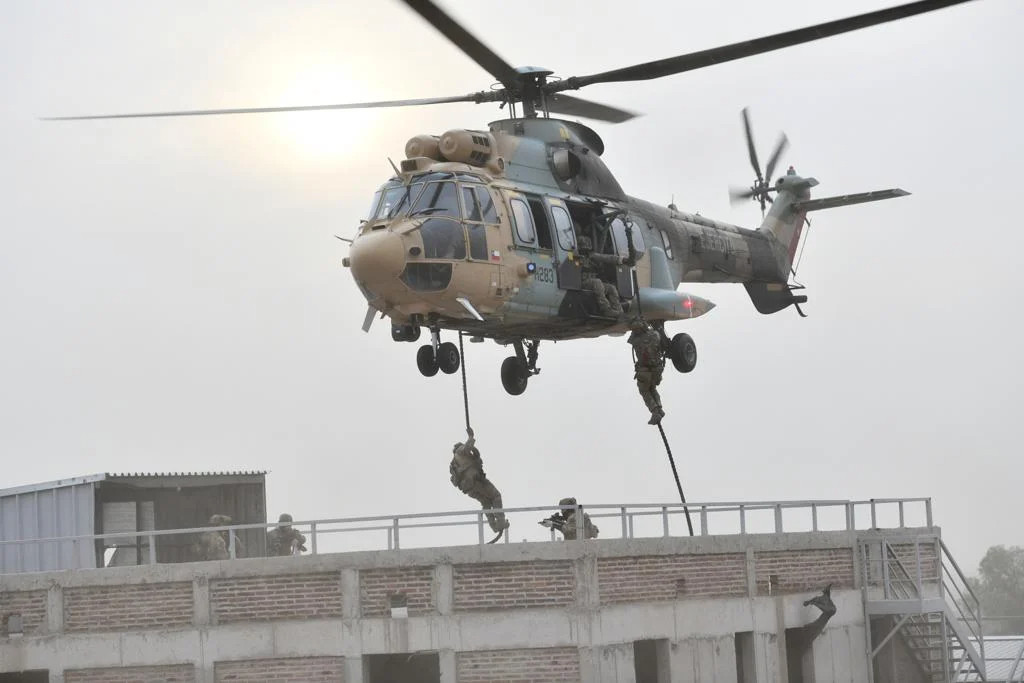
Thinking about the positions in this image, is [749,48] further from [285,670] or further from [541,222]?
[285,670]

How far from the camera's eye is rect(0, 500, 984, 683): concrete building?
26.6 meters

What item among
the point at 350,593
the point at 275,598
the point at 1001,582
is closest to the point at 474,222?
the point at 350,593

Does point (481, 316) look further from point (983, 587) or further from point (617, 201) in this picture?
point (983, 587)

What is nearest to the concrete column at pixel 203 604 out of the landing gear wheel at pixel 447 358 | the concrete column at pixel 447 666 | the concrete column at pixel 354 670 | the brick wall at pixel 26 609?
the concrete column at pixel 354 670

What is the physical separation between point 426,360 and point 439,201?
261cm

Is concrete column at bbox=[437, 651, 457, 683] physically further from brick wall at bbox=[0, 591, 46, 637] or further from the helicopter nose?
brick wall at bbox=[0, 591, 46, 637]

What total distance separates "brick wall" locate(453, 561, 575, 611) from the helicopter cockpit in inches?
172

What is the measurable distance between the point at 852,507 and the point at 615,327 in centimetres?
549

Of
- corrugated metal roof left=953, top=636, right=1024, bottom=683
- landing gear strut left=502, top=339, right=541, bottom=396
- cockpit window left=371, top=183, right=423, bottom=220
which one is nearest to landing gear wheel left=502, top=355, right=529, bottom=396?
landing gear strut left=502, top=339, right=541, bottom=396

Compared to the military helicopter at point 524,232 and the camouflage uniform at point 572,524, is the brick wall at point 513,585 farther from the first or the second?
the military helicopter at point 524,232

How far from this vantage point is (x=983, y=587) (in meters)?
92.2

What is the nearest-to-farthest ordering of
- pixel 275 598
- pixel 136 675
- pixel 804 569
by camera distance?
pixel 275 598, pixel 136 675, pixel 804 569

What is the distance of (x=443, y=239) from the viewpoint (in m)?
26.2

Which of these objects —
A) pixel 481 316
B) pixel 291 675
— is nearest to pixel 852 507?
pixel 481 316
